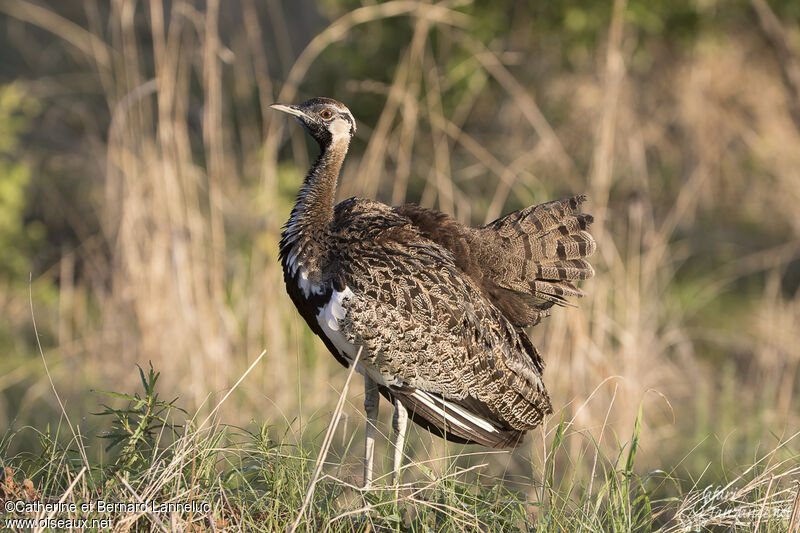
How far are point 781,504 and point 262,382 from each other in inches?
162

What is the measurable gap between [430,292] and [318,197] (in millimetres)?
692

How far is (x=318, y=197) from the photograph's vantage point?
4.48 m

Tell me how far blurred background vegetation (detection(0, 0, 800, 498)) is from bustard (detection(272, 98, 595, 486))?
10.0 inches

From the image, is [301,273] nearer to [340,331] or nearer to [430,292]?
[340,331]

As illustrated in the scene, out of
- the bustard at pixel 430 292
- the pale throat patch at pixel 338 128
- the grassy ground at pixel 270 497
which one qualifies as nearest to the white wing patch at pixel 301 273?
the bustard at pixel 430 292

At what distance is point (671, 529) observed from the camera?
135 inches

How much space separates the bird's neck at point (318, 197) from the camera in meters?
4.40

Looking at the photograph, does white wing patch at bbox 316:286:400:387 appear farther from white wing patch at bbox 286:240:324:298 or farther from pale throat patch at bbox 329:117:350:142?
pale throat patch at bbox 329:117:350:142

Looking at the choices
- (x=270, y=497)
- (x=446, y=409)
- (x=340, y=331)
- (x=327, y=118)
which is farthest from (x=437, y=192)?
(x=270, y=497)

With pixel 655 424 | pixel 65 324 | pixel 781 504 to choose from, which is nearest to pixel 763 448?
pixel 655 424

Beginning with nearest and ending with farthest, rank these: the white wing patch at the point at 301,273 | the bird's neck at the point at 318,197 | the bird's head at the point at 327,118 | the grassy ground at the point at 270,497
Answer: the grassy ground at the point at 270,497 → the white wing patch at the point at 301,273 → the bird's neck at the point at 318,197 → the bird's head at the point at 327,118

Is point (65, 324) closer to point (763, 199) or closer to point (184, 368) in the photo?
point (184, 368)

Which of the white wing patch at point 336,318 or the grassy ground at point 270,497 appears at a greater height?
the white wing patch at point 336,318

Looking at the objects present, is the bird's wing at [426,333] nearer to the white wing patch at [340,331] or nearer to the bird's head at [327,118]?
the white wing patch at [340,331]
